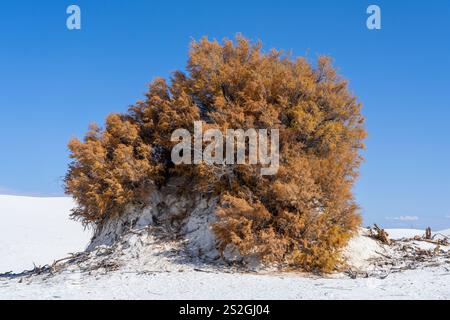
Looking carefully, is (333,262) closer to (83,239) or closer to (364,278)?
(364,278)

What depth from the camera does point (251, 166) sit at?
46.6 feet

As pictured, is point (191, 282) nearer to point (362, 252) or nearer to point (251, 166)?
point (251, 166)

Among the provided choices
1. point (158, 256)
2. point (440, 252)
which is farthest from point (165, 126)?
point (440, 252)

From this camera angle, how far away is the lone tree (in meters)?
13.5

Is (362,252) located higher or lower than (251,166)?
lower

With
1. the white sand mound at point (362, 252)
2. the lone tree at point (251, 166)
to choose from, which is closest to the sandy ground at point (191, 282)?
the white sand mound at point (362, 252)

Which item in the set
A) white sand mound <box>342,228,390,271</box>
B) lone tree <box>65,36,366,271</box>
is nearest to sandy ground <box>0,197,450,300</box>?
white sand mound <box>342,228,390,271</box>

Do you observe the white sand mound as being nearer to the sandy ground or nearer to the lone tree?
the sandy ground

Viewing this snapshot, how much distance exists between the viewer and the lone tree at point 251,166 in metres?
13.5

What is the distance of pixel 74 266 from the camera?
1481 centimetres

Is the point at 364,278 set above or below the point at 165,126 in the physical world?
below

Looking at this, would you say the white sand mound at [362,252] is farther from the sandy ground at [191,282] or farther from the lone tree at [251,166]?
the lone tree at [251,166]

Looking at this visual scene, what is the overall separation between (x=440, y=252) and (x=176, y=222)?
367 inches

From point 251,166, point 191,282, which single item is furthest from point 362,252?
point 191,282
